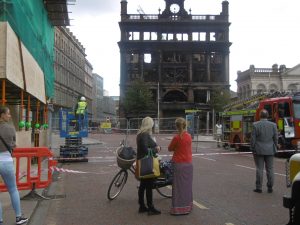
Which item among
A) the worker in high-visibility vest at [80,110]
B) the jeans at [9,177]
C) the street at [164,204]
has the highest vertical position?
the worker in high-visibility vest at [80,110]

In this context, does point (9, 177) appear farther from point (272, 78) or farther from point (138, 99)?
point (272, 78)

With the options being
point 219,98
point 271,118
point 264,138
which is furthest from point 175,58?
point 264,138

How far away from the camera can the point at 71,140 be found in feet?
65.2

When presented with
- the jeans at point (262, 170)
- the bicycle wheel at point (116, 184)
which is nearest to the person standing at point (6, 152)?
the bicycle wheel at point (116, 184)

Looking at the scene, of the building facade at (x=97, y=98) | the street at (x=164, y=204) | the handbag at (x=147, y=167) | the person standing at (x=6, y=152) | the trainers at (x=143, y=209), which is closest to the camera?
the person standing at (x=6, y=152)

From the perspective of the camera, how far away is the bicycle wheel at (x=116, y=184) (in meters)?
10.1

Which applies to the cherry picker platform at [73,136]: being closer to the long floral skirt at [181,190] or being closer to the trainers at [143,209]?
the trainers at [143,209]

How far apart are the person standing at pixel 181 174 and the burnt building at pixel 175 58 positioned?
68334mm

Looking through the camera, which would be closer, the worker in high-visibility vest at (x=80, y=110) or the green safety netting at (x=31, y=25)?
the green safety netting at (x=31, y=25)

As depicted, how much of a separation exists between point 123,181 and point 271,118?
14.3 metres

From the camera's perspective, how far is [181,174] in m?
8.62

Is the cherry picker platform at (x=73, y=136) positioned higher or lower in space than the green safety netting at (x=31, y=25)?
lower

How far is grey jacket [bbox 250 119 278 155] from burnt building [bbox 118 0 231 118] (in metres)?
65.7

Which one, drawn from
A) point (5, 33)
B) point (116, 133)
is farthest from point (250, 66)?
point (5, 33)
